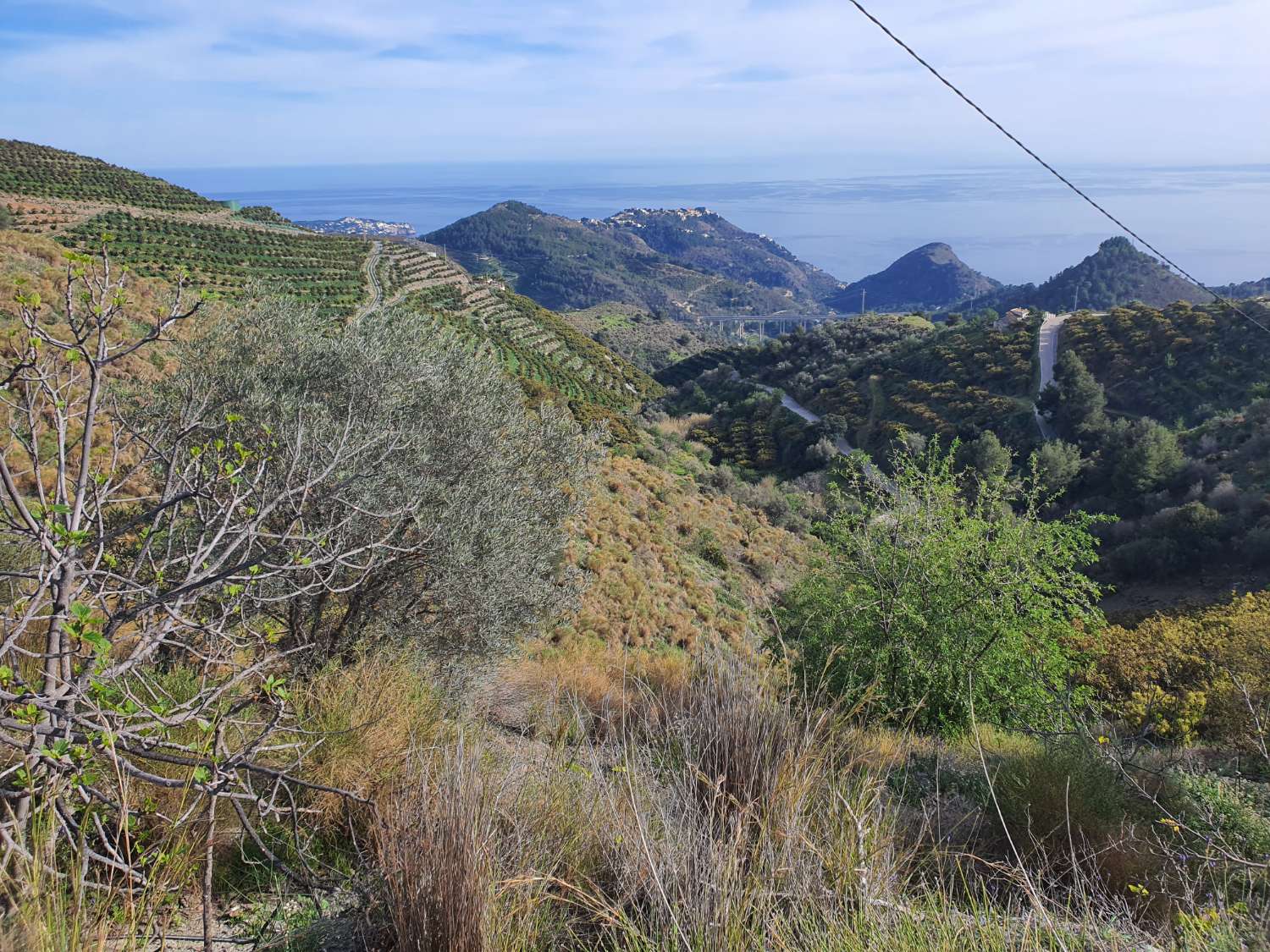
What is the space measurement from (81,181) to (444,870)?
5980cm

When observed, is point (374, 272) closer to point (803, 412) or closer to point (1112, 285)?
point (803, 412)

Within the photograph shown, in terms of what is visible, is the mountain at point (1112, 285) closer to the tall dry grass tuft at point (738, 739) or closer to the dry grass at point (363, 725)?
the tall dry grass tuft at point (738, 739)

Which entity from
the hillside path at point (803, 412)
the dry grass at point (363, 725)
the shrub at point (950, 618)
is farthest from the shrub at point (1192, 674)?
the hillside path at point (803, 412)

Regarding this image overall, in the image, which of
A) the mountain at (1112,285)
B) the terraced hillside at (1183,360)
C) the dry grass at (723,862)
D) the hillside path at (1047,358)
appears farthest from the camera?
the mountain at (1112,285)

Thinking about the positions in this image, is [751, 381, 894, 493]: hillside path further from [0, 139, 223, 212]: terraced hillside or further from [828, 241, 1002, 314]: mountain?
[828, 241, 1002, 314]: mountain

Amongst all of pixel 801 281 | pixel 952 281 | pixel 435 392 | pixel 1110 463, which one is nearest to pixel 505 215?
pixel 801 281

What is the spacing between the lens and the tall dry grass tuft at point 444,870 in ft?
7.60

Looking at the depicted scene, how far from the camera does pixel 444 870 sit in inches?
93.7

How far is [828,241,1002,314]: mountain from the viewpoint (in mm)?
145875

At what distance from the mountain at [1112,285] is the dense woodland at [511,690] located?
62.3m

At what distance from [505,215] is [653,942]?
178290 millimetres

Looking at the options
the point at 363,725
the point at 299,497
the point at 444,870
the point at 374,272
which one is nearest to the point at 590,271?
the point at 374,272

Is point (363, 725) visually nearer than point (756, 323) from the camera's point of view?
Yes

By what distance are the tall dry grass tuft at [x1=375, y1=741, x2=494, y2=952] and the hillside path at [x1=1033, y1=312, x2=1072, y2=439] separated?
36.0m
